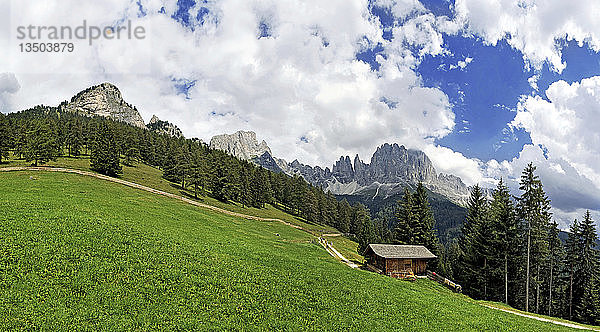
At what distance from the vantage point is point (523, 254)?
46750 mm

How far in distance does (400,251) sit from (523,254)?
18.5 meters

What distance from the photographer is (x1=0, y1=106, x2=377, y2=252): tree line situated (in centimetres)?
7619

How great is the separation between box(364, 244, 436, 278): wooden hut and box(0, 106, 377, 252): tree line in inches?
1060

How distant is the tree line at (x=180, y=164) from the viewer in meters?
76.2

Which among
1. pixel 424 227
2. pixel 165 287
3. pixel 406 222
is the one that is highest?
pixel 165 287

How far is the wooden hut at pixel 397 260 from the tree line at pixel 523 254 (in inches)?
374

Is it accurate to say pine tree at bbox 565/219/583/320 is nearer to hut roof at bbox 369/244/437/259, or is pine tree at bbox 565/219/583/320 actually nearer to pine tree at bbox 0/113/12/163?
hut roof at bbox 369/244/437/259

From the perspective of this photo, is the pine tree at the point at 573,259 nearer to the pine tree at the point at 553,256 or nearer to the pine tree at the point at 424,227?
the pine tree at the point at 553,256

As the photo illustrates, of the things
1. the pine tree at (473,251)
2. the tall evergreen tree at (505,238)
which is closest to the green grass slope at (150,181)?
the pine tree at (473,251)

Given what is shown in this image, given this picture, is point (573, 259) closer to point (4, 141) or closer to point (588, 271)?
point (588, 271)

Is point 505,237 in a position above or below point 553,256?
above

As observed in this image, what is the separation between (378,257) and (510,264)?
20.9 meters

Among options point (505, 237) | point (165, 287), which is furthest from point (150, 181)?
point (505, 237)

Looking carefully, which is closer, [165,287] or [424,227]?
[165,287]
